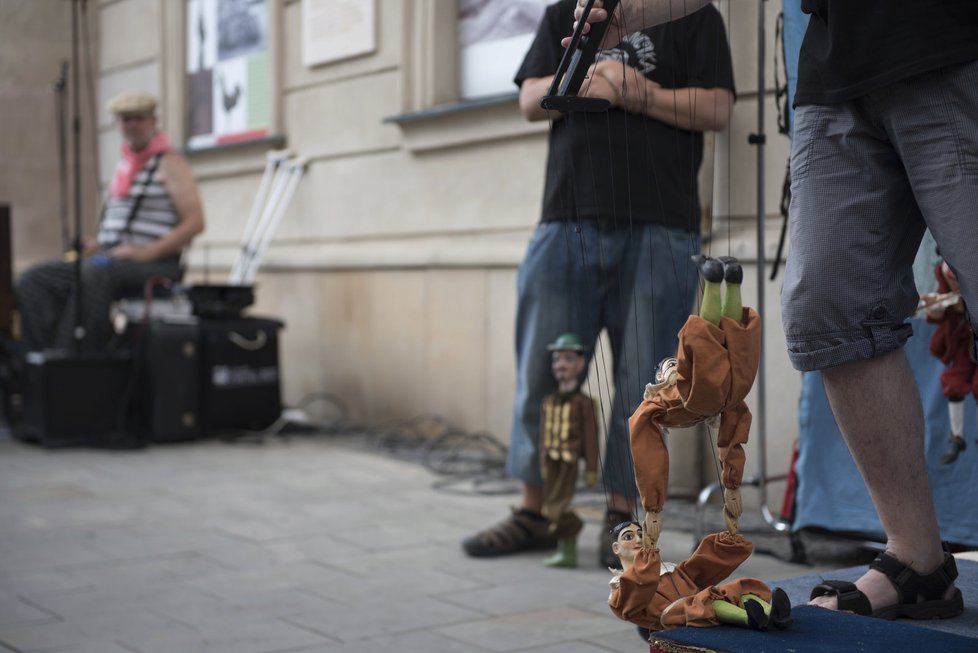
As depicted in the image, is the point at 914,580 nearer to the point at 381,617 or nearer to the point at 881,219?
the point at 881,219

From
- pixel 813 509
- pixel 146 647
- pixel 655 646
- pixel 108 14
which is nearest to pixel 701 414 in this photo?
pixel 655 646

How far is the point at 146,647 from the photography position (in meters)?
3.04

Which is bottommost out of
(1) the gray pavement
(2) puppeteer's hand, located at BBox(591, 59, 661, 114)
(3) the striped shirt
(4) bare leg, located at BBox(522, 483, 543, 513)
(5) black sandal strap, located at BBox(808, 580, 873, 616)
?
(1) the gray pavement

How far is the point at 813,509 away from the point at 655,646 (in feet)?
6.00

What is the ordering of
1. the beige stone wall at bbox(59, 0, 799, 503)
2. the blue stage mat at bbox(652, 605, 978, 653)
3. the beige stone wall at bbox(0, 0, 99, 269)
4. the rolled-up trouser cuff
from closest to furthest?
the blue stage mat at bbox(652, 605, 978, 653) < the rolled-up trouser cuff < the beige stone wall at bbox(59, 0, 799, 503) < the beige stone wall at bbox(0, 0, 99, 269)

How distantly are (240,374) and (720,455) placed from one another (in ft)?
16.3

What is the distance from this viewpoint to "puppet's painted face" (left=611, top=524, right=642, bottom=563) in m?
2.16

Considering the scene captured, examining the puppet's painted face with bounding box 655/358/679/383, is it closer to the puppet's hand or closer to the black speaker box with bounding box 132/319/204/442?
the puppet's hand

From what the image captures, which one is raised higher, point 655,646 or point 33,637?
point 655,646

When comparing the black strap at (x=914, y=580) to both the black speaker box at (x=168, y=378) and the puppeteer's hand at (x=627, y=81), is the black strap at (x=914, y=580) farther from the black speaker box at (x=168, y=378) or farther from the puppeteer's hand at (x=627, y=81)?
the black speaker box at (x=168, y=378)

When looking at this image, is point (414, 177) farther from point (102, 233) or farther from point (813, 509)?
point (813, 509)

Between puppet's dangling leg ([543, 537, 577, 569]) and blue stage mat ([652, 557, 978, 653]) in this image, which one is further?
puppet's dangling leg ([543, 537, 577, 569])

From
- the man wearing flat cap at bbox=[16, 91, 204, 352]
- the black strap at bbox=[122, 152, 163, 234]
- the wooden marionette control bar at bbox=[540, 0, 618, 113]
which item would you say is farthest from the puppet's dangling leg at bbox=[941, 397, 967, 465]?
the black strap at bbox=[122, 152, 163, 234]

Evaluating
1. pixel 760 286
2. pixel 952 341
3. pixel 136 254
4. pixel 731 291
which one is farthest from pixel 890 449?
pixel 136 254
